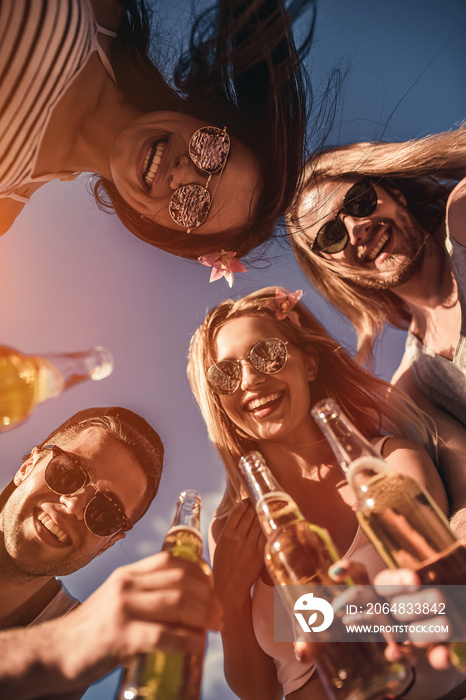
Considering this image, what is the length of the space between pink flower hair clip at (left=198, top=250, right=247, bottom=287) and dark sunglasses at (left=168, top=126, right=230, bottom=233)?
388mm

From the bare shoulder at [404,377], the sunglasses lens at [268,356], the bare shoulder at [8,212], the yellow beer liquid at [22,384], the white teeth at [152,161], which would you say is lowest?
the bare shoulder at [404,377]

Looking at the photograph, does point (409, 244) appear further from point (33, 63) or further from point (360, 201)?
point (33, 63)

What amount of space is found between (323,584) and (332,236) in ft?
7.07

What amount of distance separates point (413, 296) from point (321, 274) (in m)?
0.73

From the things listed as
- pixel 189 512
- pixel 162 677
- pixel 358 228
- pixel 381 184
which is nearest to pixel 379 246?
pixel 358 228

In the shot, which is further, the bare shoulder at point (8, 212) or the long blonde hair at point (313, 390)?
the long blonde hair at point (313, 390)

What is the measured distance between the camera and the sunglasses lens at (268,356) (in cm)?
249

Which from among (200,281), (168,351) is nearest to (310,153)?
(200,281)

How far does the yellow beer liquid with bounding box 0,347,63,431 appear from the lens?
235 centimetres

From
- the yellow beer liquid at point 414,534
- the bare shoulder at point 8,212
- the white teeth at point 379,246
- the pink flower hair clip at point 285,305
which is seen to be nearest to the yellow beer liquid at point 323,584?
the yellow beer liquid at point 414,534

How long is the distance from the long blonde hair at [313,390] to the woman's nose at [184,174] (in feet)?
2.95

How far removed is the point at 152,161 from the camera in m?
2.26

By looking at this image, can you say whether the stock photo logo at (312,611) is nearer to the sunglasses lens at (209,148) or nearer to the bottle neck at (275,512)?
the bottle neck at (275,512)

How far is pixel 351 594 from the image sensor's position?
1.30m
